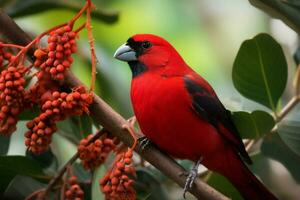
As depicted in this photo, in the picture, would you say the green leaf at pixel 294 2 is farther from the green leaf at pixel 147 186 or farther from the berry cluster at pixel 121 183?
the green leaf at pixel 147 186

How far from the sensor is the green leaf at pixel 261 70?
2.72m

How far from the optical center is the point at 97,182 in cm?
261

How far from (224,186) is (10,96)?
48.9 inches

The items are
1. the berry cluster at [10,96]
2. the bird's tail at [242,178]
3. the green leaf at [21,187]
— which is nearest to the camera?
the berry cluster at [10,96]

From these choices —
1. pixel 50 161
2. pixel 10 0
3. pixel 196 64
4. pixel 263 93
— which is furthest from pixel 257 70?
pixel 196 64

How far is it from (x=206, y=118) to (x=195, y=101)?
0.10 m

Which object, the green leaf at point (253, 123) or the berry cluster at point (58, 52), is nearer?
the berry cluster at point (58, 52)

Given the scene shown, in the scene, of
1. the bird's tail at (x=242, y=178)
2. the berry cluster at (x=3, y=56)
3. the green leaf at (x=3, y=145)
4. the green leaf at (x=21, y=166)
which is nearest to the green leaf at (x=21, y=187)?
the green leaf at (x=21, y=166)

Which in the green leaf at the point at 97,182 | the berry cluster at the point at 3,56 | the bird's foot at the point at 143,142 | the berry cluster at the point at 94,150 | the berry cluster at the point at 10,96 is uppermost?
the berry cluster at the point at 3,56

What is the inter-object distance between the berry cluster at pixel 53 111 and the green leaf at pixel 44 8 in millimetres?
1135

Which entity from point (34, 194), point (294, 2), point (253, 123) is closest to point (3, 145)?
point (34, 194)

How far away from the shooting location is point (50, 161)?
2863 mm

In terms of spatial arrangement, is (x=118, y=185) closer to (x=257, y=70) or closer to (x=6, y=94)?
(x=6, y=94)

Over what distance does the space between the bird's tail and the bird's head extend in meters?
0.55
